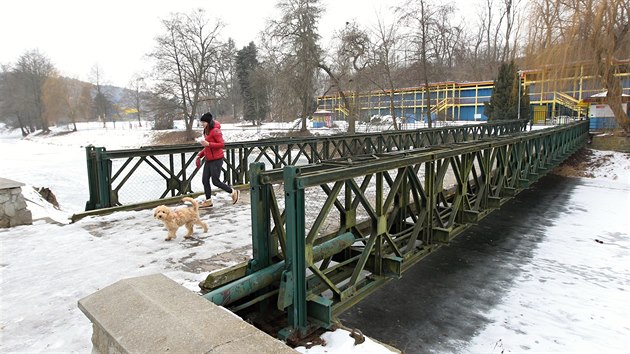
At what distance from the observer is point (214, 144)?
655 centimetres

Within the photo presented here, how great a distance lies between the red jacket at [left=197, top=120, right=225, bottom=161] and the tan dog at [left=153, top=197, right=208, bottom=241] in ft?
5.04

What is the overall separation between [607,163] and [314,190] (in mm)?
16750

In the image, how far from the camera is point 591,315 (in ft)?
17.6

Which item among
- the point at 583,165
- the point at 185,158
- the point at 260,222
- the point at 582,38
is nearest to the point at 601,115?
the point at 583,165

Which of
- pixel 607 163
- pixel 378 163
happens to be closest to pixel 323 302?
pixel 378 163

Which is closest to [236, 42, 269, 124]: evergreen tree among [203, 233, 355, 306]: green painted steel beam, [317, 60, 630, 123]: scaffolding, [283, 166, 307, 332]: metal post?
[317, 60, 630, 123]: scaffolding

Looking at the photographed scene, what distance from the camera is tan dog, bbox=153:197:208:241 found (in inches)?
200

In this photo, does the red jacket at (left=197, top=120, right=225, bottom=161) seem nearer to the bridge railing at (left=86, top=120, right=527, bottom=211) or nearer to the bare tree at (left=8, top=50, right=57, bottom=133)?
the bridge railing at (left=86, top=120, right=527, bottom=211)

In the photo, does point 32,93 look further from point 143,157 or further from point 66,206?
point 143,157

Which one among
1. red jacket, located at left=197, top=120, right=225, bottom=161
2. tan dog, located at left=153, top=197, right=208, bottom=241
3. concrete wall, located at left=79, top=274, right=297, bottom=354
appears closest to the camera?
concrete wall, located at left=79, top=274, right=297, bottom=354

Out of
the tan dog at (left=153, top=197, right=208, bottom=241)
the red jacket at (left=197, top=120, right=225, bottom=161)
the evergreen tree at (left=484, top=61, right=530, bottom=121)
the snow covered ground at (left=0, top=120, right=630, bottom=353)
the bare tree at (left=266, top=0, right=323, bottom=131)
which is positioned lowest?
the snow covered ground at (left=0, top=120, right=630, bottom=353)

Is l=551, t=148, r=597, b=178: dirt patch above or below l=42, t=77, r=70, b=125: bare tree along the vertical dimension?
below

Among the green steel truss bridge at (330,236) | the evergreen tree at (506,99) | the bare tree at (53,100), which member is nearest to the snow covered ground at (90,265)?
the green steel truss bridge at (330,236)

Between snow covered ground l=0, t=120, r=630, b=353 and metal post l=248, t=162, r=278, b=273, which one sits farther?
metal post l=248, t=162, r=278, b=273
